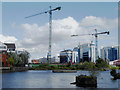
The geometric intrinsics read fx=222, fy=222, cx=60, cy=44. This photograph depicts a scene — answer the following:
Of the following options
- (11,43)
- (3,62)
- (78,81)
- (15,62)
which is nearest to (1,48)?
(3,62)

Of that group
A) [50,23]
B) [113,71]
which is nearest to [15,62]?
[50,23]

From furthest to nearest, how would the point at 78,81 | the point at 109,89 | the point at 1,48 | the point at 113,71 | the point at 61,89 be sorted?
the point at 1,48 < the point at 113,71 < the point at 78,81 < the point at 109,89 < the point at 61,89

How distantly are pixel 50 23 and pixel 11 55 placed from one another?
6033cm

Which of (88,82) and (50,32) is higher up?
(50,32)

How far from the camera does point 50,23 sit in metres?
192

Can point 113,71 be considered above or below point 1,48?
below

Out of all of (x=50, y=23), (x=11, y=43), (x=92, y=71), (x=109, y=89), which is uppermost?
(x=50, y=23)

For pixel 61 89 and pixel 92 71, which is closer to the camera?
pixel 61 89

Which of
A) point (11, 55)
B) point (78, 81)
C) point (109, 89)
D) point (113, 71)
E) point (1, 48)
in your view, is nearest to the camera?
point (109, 89)

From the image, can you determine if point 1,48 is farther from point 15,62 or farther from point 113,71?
point 113,71

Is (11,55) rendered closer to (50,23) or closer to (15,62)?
(15,62)

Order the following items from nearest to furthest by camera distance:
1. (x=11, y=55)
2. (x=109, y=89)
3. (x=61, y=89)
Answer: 1. (x=61, y=89)
2. (x=109, y=89)
3. (x=11, y=55)

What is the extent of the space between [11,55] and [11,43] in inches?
1980

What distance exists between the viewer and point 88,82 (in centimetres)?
4606
